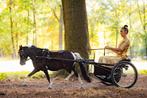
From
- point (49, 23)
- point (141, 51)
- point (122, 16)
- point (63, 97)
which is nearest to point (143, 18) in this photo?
point (122, 16)

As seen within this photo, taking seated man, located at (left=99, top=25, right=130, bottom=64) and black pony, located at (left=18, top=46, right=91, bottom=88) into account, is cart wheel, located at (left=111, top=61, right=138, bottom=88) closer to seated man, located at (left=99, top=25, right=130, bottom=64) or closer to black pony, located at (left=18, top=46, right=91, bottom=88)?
seated man, located at (left=99, top=25, right=130, bottom=64)

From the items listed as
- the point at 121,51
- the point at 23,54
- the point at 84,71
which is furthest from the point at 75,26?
the point at 23,54

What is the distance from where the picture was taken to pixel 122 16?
51.6 metres

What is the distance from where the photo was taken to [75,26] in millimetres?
13680

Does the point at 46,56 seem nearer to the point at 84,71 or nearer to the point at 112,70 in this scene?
the point at 84,71

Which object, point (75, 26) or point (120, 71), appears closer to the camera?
point (120, 71)

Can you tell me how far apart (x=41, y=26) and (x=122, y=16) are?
31.7 ft

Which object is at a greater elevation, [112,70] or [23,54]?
[23,54]

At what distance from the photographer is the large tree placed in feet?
44.9

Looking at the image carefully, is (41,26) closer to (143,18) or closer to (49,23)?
(49,23)

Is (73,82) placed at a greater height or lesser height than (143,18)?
lesser

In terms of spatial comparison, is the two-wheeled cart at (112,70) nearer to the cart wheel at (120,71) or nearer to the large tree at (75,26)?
the cart wheel at (120,71)

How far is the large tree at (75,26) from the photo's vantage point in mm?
13672

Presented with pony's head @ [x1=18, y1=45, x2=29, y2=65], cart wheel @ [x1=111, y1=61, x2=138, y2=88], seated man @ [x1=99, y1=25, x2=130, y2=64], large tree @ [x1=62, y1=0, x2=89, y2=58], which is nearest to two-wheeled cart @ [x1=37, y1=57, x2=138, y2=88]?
cart wheel @ [x1=111, y1=61, x2=138, y2=88]
